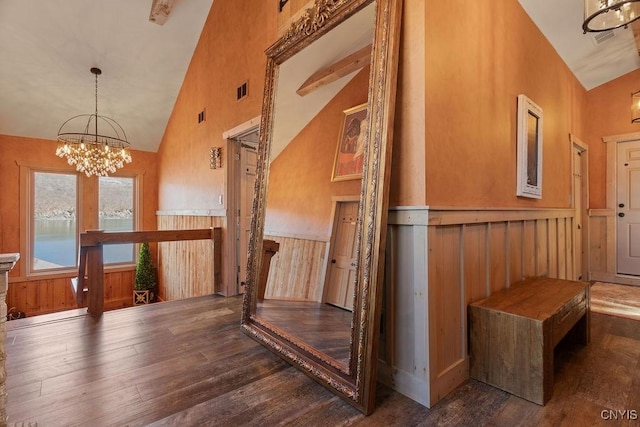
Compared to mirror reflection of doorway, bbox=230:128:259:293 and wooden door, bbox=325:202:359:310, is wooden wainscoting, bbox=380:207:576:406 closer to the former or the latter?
wooden door, bbox=325:202:359:310

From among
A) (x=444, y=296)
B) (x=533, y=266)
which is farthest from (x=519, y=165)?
(x=444, y=296)

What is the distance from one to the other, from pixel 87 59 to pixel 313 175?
4.13 metres

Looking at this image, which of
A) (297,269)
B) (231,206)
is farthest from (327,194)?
(231,206)

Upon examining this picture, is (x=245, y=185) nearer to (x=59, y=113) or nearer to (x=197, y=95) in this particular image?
(x=197, y=95)

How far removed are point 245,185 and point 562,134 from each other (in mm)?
3765

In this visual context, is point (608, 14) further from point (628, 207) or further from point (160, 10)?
point (160, 10)

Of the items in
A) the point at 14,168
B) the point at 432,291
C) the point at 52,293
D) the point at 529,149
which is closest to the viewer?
the point at 432,291

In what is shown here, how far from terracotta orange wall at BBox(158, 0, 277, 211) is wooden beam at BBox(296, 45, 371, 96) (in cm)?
113

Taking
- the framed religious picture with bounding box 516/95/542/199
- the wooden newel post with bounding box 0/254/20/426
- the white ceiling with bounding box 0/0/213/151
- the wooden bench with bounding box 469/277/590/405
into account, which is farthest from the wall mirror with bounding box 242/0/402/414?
the white ceiling with bounding box 0/0/213/151

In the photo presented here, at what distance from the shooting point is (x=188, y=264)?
15.4 feet

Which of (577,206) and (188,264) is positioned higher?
(577,206)

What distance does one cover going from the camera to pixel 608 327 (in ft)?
8.84

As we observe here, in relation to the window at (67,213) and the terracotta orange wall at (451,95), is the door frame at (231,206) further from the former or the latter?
the window at (67,213)

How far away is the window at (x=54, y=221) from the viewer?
5.16 m
